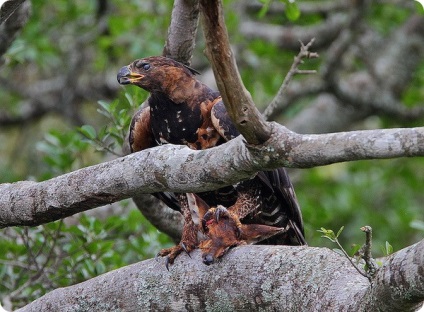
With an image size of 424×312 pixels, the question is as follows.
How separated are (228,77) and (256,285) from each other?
3.13 ft

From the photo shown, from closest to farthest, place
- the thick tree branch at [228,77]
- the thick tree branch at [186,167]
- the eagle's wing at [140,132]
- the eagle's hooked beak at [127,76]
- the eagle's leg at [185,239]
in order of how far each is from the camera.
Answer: the thick tree branch at [186,167], the thick tree branch at [228,77], the eagle's leg at [185,239], the eagle's hooked beak at [127,76], the eagle's wing at [140,132]

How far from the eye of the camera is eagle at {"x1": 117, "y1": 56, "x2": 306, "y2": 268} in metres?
4.45

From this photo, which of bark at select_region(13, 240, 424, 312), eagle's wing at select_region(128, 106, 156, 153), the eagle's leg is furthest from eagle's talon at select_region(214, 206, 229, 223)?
eagle's wing at select_region(128, 106, 156, 153)

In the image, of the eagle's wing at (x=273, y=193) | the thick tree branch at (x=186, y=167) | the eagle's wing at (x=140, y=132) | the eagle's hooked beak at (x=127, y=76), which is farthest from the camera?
the eagle's wing at (x=140, y=132)

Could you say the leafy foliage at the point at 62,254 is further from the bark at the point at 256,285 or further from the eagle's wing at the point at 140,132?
the bark at the point at 256,285

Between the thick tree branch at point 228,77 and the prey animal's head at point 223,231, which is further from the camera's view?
the prey animal's head at point 223,231

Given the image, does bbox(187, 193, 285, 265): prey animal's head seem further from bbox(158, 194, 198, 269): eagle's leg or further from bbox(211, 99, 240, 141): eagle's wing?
bbox(211, 99, 240, 141): eagle's wing

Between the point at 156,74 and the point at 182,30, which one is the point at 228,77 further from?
the point at 156,74

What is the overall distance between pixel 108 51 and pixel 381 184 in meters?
3.30

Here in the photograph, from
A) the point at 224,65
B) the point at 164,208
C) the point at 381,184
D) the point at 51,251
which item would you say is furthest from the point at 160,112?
the point at 381,184

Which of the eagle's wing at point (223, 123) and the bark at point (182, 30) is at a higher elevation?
the bark at point (182, 30)

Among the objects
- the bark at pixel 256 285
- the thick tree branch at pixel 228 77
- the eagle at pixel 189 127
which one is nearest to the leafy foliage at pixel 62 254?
the eagle at pixel 189 127

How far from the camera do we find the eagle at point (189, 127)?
445cm

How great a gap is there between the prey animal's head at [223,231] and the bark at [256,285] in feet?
0.27
